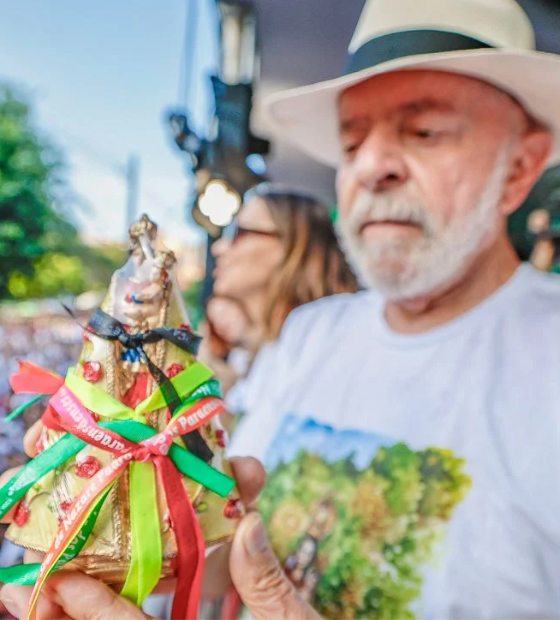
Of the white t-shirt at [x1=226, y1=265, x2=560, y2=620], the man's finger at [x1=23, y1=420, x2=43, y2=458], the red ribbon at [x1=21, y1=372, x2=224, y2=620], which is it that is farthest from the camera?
the white t-shirt at [x1=226, y1=265, x2=560, y2=620]

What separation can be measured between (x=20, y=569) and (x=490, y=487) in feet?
2.36

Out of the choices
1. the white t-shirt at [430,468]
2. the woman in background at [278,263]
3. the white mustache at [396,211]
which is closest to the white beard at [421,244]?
the white mustache at [396,211]

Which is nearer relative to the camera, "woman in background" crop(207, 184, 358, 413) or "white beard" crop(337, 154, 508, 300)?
"white beard" crop(337, 154, 508, 300)

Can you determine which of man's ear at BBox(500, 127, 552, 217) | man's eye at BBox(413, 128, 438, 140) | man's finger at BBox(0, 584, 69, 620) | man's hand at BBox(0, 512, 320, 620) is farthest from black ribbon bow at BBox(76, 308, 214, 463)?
man's ear at BBox(500, 127, 552, 217)

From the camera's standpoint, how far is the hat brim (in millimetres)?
Result: 1019

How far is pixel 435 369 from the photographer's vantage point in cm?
110

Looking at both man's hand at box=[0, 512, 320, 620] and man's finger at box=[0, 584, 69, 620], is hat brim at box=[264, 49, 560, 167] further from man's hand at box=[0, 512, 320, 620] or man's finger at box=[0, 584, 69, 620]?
man's finger at box=[0, 584, 69, 620]

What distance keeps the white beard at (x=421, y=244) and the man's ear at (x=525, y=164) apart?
2.1 inches

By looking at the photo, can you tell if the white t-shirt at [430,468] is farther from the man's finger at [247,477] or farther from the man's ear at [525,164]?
the man's finger at [247,477]

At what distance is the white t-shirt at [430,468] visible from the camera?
901 millimetres

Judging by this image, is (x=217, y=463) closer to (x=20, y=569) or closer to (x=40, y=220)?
(x=20, y=569)

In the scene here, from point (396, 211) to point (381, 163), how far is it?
0.09m

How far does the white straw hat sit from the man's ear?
0.05m

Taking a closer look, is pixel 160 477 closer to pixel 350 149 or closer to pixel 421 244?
pixel 421 244
